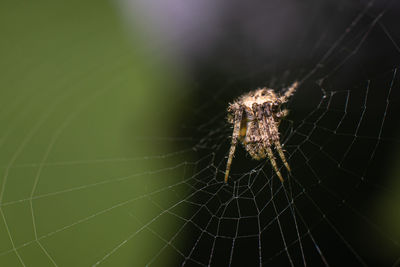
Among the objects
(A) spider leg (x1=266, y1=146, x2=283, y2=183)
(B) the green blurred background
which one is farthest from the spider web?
(A) spider leg (x1=266, y1=146, x2=283, y2=183)

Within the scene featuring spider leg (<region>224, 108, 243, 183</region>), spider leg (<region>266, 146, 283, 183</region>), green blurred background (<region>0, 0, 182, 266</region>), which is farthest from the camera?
spider leg (<region>224, 108, 243, 183</region>)

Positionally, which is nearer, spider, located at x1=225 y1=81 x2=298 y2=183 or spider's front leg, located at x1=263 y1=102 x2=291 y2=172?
spider's front leg, located at x1=263 y1=102 x2=291 y2=172

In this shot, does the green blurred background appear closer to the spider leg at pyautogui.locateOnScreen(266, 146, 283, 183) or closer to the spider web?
the spider web

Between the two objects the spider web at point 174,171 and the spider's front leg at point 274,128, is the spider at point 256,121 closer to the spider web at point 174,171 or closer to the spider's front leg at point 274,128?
the spider's front leg at point 274,128

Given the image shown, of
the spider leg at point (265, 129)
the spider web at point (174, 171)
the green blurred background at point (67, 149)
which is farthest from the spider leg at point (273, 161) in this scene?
the green blurred background at point (67, 149)

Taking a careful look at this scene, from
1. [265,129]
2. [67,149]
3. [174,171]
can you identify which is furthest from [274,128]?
[67,149]

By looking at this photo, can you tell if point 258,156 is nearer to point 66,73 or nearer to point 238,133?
point 238,133

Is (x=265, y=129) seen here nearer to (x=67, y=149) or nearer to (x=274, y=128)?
(x=274, y=128)
